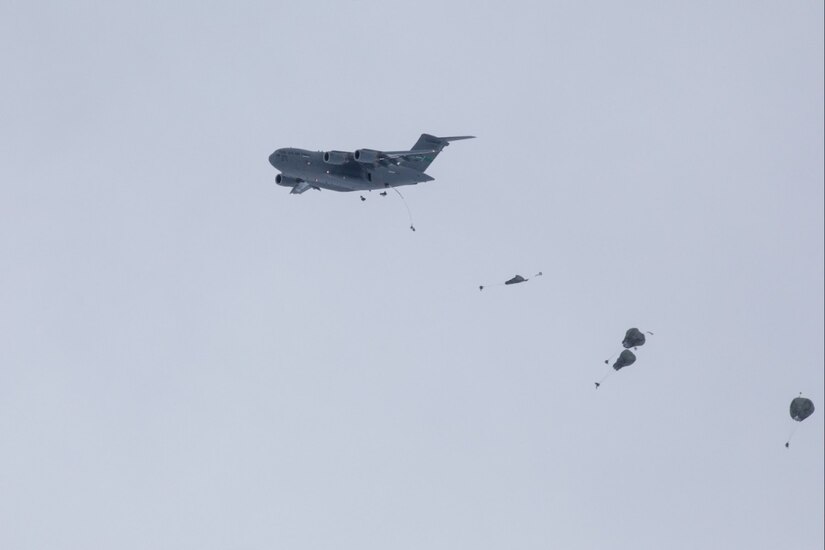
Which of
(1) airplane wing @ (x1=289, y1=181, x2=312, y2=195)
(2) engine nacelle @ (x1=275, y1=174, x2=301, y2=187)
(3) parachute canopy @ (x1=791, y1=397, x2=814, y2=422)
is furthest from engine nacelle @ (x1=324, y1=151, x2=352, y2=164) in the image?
(3) parachute canopy @ (x1=791, y1=397, x2=814, y2=422)

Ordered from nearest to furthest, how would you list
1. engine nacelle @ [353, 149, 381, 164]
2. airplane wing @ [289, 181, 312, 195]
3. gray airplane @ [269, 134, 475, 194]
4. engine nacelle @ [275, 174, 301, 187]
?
gray airplane @ [269, 134, 475, 194] → engine nacelle @ [353, 149, 381, 164] → engine nacelle @ [275, 174, 301, 187] → airplane wing @ [289, 181, 312, 195]

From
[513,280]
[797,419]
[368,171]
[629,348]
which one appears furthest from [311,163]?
[797,419]

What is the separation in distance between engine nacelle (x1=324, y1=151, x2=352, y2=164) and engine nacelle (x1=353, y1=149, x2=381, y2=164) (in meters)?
0.90

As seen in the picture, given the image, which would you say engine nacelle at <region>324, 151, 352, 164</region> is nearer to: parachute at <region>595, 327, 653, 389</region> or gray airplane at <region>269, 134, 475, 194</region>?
gray airplane at <region>269, 134, 475, 194</region>

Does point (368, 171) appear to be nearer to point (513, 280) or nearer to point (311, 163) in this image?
point (311, 163)

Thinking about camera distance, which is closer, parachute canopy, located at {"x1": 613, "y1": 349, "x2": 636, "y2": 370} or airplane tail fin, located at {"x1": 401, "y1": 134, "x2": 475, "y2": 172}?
parachute canopy, located at {"x1": 613, "y1": 349, "x2": 636, "y2": 370}

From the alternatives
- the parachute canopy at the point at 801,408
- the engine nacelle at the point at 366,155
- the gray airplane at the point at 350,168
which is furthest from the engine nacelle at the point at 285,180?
the parachute canopy at the point at 801,408

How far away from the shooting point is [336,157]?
75.1 metres

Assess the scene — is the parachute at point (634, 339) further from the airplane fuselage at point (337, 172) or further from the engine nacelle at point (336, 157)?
the engine nacelle at point (336, 157)

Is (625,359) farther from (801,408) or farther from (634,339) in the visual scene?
(801,408)

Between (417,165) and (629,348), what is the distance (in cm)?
2359

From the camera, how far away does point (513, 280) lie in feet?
233

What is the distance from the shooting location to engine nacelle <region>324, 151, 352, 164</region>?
7488 centimetres

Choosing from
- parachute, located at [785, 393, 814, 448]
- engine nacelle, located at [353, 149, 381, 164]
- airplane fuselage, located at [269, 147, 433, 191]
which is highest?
engine nacelle, located at [353, 149, 381, 164]
